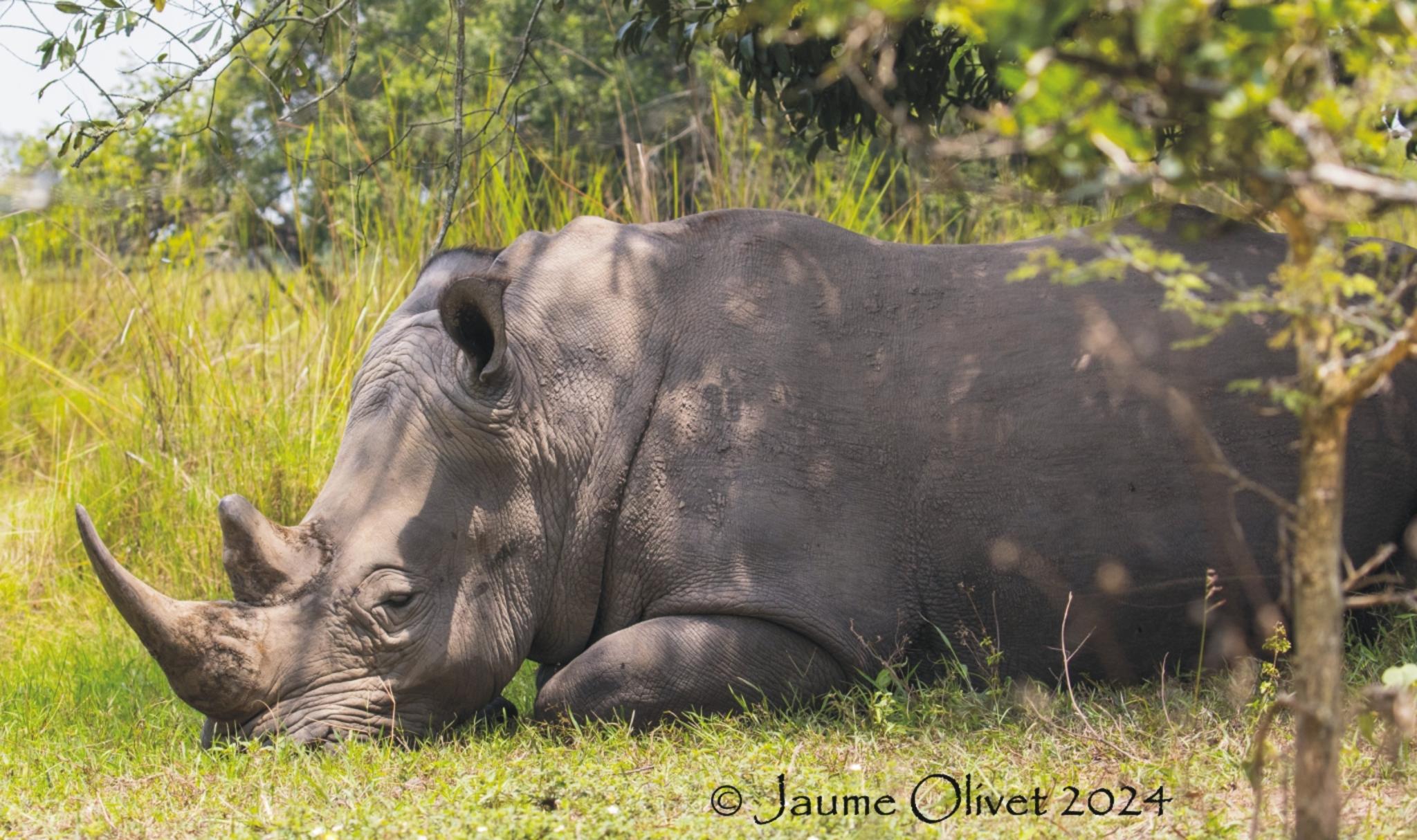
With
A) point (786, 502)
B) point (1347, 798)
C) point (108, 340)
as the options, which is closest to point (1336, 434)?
point (1347, 798)

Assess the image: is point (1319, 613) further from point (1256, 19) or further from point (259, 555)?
point (259, 555)

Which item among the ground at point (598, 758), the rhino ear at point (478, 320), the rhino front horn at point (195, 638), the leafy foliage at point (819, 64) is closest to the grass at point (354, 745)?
the ground at point (598, 758)

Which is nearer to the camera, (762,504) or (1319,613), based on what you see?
(1319,613)

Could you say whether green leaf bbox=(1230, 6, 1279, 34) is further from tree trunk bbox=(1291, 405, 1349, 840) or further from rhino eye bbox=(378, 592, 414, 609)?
rhino eye bbox=(378, 592, 414, 609)

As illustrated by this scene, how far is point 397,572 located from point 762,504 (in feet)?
3.62

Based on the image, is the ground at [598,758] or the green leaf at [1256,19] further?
the ground at [598,758]

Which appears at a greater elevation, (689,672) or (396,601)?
(396,601)

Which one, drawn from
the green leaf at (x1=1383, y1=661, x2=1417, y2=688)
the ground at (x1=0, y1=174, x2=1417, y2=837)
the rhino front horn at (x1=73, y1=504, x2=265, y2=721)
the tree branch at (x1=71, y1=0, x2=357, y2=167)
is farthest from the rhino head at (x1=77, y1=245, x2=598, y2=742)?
the green leaf at (x1=1383, y1=661, x2=1417, y2=688)

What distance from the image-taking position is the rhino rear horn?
4.32 m

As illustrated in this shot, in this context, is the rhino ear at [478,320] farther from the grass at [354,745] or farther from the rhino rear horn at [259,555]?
the grass at [354,745]

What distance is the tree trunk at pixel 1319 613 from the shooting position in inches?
93.0

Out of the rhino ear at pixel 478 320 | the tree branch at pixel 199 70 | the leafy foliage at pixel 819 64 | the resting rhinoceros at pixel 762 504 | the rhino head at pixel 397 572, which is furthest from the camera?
the leafy foliage at pixel 819 64

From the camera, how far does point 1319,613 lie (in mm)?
2369

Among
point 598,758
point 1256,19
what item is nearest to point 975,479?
point 598,758
